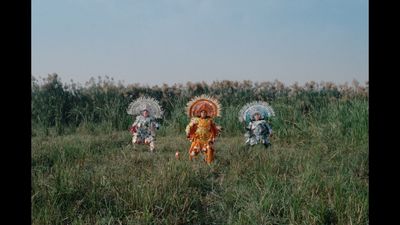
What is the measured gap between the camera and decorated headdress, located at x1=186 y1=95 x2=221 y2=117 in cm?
327

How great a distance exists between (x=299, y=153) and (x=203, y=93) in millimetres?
687

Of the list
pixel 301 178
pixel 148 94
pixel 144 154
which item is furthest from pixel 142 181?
pixel 301 178

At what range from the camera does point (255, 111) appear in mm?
3357

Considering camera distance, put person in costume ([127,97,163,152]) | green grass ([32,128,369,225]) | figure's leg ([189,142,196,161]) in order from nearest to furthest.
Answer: green grass ([32,128,369,225]) → figure's leg ([189,142,196,161]) → person in costume ([127,97,163,152])

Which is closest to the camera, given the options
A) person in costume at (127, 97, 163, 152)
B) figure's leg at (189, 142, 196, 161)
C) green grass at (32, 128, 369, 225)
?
green grass at (32, 128, 369, 225)

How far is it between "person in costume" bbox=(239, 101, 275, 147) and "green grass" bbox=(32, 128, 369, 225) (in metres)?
0.06

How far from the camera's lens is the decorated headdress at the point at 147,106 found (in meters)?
3.37

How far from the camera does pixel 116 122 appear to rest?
3.49m

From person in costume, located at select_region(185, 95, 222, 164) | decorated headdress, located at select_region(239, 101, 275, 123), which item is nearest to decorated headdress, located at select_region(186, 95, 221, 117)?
person in costume, located at select_region(185, 95, 222, 164)

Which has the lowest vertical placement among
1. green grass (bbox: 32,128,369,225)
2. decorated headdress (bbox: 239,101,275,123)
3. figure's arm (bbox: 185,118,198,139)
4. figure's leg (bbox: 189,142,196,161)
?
green grass (bbox: 32,128,369,225)

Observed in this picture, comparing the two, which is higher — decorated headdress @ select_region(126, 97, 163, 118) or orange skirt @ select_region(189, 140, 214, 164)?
decorated headdress @ select_region(126, 97, 163, 118)

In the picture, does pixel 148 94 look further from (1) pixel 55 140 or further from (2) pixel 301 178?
(2) pixel 301 178

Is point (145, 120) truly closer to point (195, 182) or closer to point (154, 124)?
point (154, 124)

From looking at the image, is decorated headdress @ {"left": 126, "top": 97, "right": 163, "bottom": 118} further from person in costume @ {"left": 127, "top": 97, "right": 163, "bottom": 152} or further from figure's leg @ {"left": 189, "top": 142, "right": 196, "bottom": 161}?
figure's leg @ {"left": 189, "top": 142, "right": 196, "bottom": 161}
